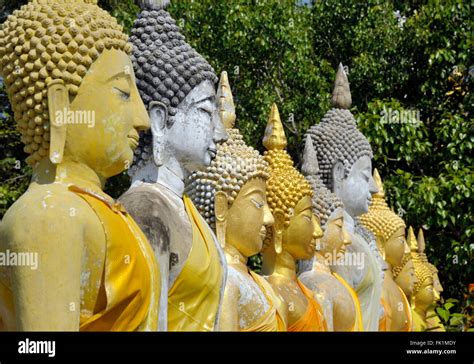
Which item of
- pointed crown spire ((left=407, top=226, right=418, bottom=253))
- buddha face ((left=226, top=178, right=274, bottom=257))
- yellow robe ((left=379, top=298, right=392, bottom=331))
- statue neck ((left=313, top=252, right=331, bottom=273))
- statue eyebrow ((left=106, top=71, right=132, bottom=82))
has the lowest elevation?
yellow robe ((left=379, top=298, right=392, bottom=331))

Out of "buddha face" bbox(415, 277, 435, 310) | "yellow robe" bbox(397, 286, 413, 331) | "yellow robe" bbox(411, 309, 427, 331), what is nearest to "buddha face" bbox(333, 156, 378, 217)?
"yellow robe" bbox(397, 286, 413, 331)

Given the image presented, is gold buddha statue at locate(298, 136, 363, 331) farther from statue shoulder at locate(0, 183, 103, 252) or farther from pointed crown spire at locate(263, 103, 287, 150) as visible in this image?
statue shoulder at locate(0, 183, 103, 252)

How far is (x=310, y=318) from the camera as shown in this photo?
934cm

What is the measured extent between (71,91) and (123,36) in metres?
0.46

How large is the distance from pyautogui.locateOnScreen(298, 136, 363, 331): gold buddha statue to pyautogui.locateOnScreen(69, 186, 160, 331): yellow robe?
4436mm

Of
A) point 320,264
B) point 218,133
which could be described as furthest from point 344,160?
point 218,133

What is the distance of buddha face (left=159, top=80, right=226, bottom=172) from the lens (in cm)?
700

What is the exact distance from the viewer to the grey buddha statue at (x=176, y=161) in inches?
260

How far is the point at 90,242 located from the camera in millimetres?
5500

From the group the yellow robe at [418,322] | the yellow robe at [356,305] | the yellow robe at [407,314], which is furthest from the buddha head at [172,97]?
the yellow robe at [418,322]

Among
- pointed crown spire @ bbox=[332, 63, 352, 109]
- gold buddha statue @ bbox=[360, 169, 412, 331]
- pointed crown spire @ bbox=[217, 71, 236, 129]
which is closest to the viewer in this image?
pointed crown spire @ bbox=[217, 71, 236, 129]

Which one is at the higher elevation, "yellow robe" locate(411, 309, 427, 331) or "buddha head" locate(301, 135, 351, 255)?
"buddha head" locate(301, 135, 351, 255)

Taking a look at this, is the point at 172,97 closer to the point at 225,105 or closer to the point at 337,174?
the point at 225,105

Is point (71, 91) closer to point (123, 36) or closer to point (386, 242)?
point (123, 36)
